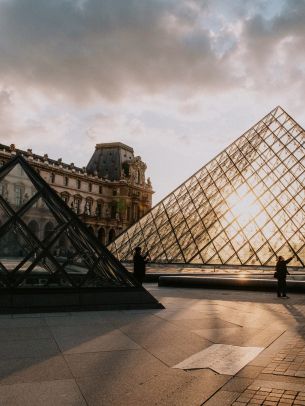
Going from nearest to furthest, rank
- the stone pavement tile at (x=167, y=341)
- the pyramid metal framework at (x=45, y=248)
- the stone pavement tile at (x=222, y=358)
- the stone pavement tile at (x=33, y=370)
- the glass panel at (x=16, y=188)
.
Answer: the stone pavement tile at (x=33, y=370) < the stone pavement tile at (x=222, y=358) < the stone pavement tile at (x=167, y=341) < the pyramid metal framework at (x=45, y=248) < the glass panel at (x=16, y=188)

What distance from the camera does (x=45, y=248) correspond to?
345 inches

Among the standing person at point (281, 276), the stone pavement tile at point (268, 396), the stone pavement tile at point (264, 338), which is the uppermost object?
the standing person at point (281, 276)

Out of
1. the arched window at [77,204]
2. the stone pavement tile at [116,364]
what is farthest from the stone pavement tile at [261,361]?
the arched window at [77,204]

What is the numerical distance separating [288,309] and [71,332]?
523 centimetres

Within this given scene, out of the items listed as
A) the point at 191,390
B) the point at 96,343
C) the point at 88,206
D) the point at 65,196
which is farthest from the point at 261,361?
the point at 88,206

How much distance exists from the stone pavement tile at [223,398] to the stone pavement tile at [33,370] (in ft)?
4.62

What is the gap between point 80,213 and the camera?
73812mm

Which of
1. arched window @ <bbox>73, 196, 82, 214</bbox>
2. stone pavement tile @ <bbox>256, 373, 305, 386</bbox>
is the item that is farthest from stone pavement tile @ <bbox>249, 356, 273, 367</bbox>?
arched window @ <bbox>73, 196, 82, 214</bbox>

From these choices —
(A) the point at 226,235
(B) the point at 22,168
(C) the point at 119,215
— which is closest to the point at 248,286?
(B) the point at 22,168

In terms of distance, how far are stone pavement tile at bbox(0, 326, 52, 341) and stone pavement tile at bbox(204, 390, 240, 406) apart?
301 cm

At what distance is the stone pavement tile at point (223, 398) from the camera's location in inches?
138

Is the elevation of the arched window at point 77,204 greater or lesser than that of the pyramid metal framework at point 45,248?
greater

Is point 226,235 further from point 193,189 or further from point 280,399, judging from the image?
point 280,399

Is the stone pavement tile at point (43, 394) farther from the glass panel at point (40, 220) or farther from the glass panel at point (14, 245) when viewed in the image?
the glass panel at point (40, 220)
